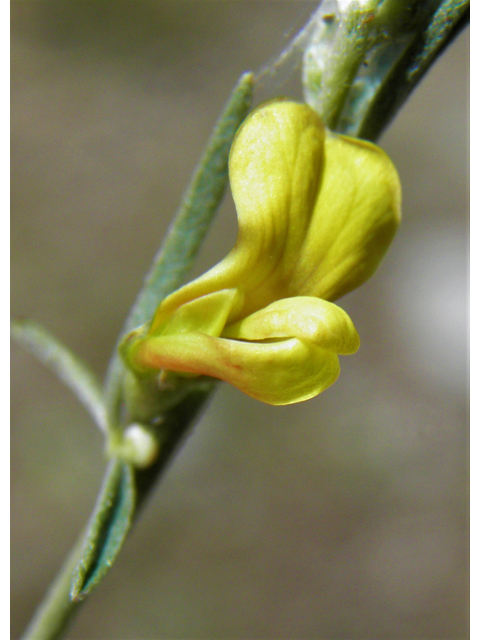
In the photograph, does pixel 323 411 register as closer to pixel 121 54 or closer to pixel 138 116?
pixel 138 116

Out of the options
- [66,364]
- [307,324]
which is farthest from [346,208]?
[66,364]

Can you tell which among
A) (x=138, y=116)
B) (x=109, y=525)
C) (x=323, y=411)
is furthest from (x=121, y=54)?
(x=109, y=525)

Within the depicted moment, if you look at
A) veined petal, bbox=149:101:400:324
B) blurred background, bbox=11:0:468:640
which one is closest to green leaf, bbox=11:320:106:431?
veined petal, bbox=149:101:400:324

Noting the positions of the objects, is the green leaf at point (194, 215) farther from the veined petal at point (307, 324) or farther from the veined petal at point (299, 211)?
the veined petal at point (307, 324)

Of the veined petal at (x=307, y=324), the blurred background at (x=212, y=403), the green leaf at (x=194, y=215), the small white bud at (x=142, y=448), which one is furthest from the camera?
the blurred background at (x=212, y=403)

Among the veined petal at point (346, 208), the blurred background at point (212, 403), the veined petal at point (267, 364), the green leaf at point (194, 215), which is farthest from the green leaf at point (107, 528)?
the blurred background at point (212, 403)

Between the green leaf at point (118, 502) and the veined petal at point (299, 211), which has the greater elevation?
A: the veined petal at point (299, 211)

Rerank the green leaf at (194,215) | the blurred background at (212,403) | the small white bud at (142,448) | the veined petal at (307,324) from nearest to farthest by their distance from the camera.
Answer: the veined petal at (307,324) → the green leaf at (194,215) → the small white bud at (142,448) → the blurred background at (212,403)
